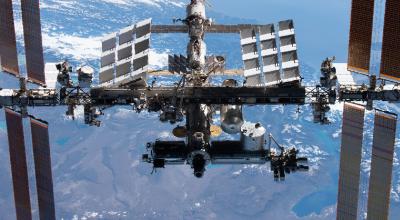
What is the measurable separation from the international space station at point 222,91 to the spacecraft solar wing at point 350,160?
30 millimetres

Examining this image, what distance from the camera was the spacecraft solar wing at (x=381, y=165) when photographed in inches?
707

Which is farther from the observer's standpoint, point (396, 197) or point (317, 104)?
point (396, 197)

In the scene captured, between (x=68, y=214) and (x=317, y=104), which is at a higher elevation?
(x=317, y=104)

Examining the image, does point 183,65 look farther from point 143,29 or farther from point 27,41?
point 27,41

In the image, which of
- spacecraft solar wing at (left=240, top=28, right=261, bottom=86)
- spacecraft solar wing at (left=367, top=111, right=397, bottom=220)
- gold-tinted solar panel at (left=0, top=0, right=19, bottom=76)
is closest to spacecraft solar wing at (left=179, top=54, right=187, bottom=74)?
spacecraft solar wing at (left=240, top=28, right=261, bottom=86)

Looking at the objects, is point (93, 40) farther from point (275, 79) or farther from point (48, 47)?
point (275, 79)

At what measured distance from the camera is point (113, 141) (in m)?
81.4

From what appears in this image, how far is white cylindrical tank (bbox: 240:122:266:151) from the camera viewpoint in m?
17.6

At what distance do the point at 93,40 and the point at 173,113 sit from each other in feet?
239

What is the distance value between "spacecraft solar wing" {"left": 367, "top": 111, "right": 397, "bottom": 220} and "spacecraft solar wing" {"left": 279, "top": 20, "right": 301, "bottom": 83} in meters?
2.99

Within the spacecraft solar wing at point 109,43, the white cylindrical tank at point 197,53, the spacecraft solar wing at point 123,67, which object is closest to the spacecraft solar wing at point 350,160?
the white cylindrical tank at point 197,53

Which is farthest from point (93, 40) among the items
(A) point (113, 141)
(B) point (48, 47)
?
(A) point (113, 141)

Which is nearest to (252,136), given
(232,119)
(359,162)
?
(232,119)

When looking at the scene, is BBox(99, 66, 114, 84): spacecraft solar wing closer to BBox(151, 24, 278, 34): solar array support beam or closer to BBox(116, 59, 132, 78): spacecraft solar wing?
BBox(116, 59, 132, 78): spacecraft solar wing
